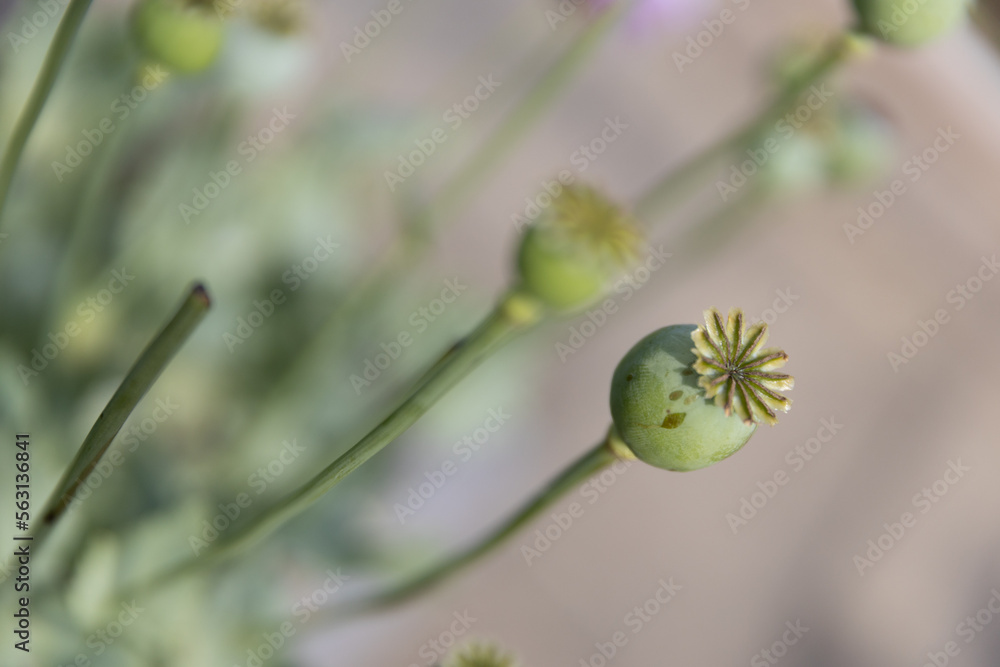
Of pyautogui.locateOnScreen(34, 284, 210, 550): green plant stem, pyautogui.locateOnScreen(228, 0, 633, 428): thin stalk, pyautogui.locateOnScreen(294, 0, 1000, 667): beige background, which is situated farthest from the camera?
pyautogui.locateOnScreen(294, 0, 1000, 667): beige background

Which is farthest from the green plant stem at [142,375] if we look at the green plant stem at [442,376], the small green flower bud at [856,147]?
the small green flower bud at [856,147]

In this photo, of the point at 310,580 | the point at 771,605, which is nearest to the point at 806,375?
the point at 771,605

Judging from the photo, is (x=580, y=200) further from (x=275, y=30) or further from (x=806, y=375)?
(x=806, y=375)

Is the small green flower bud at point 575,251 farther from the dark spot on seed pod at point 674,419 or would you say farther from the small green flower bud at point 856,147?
the small green flower bud at point 856,147

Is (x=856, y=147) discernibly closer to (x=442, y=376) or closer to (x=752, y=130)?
(x=752, y=130)

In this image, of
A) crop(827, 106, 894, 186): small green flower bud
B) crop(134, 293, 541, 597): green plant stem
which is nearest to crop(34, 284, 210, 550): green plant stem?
crop(134, 293, 541, 597): green plant stem

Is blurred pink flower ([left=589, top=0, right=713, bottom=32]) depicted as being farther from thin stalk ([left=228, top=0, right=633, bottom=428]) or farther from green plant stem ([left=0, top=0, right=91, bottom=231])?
green plant stem ([left=0, top=0, right=91, bottom=231])

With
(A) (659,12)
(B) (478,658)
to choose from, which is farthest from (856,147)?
(B) (478,658)
